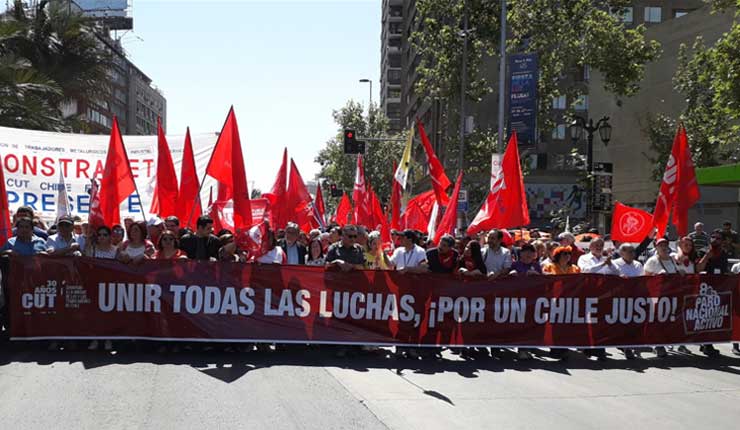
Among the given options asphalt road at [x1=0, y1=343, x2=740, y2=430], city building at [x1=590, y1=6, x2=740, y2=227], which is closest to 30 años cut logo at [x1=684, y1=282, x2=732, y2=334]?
asphalt road at [x1=0, y1=343, x2=740, y2=430]

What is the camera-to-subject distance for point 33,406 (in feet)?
19.7

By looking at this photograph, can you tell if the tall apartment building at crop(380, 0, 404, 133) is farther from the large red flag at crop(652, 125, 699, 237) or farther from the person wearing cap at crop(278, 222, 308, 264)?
the person wearing cap at crop(278, 222, 308, 264)

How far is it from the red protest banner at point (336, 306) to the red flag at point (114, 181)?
99 centimetres

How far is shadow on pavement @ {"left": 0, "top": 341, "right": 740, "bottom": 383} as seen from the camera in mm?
7961

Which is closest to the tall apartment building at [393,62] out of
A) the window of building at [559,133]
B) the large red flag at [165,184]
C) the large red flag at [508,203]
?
the window of building at [559,133]

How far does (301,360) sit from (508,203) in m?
3.84

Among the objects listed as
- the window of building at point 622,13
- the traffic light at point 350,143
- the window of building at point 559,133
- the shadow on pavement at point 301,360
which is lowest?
the shadow on pavement at point 301,360

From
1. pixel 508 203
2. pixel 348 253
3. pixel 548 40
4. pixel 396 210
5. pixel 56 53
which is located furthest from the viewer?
pixel 548 40

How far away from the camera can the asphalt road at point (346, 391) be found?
584 centimetres

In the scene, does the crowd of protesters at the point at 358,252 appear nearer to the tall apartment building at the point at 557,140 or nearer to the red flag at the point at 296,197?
the red flag at the point at 296,197

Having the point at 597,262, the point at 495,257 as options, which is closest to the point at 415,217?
the point at 495,257

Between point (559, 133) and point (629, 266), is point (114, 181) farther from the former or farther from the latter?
point (559, 133)

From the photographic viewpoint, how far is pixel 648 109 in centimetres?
3812

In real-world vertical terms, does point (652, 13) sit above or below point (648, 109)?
above
